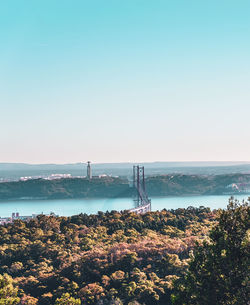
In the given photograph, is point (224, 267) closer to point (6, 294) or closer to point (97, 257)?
point (6, 294)

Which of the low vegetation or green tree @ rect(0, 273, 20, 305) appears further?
green tree @ rect(0, 273, 20, 305)

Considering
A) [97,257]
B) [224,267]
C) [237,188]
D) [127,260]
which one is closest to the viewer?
[224,267]

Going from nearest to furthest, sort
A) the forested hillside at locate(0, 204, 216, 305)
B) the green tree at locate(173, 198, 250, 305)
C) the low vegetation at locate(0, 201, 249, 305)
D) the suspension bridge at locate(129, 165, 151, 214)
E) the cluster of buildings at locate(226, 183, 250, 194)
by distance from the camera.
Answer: the green tree at locate(173, 198, 250, 305)
the low vegetation at locate(0, 201, 249, 305)
the forested hillside at locate(0, 204, 216, 305)
the suspension bridge at locate(129, 165, 151, 214)
the cluster of buildings at locate(226, 183, 250, 194)

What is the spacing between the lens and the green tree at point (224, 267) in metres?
→ 9.27

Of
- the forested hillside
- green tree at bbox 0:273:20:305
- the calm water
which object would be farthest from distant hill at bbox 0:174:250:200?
green tree at bbox 0:273:20:305

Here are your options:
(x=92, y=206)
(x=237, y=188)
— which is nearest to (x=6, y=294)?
(x=92, y=206)

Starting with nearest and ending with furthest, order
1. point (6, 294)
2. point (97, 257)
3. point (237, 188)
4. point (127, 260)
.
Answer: point (6, 294), point (127, 260), point (97, 257), point (237, 188)

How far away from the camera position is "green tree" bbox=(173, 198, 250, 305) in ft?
30.4

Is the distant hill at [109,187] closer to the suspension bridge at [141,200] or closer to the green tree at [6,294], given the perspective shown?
the suspension bridge at [141,200]

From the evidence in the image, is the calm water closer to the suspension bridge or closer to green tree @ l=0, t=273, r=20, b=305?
the suspension bridge

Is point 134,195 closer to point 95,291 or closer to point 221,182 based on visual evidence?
point 221,182

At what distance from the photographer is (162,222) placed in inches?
1016

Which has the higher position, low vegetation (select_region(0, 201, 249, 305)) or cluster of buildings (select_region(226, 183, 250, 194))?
low vegetation (select_region(0, 201, 249, 305))

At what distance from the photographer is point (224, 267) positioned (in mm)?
9523
